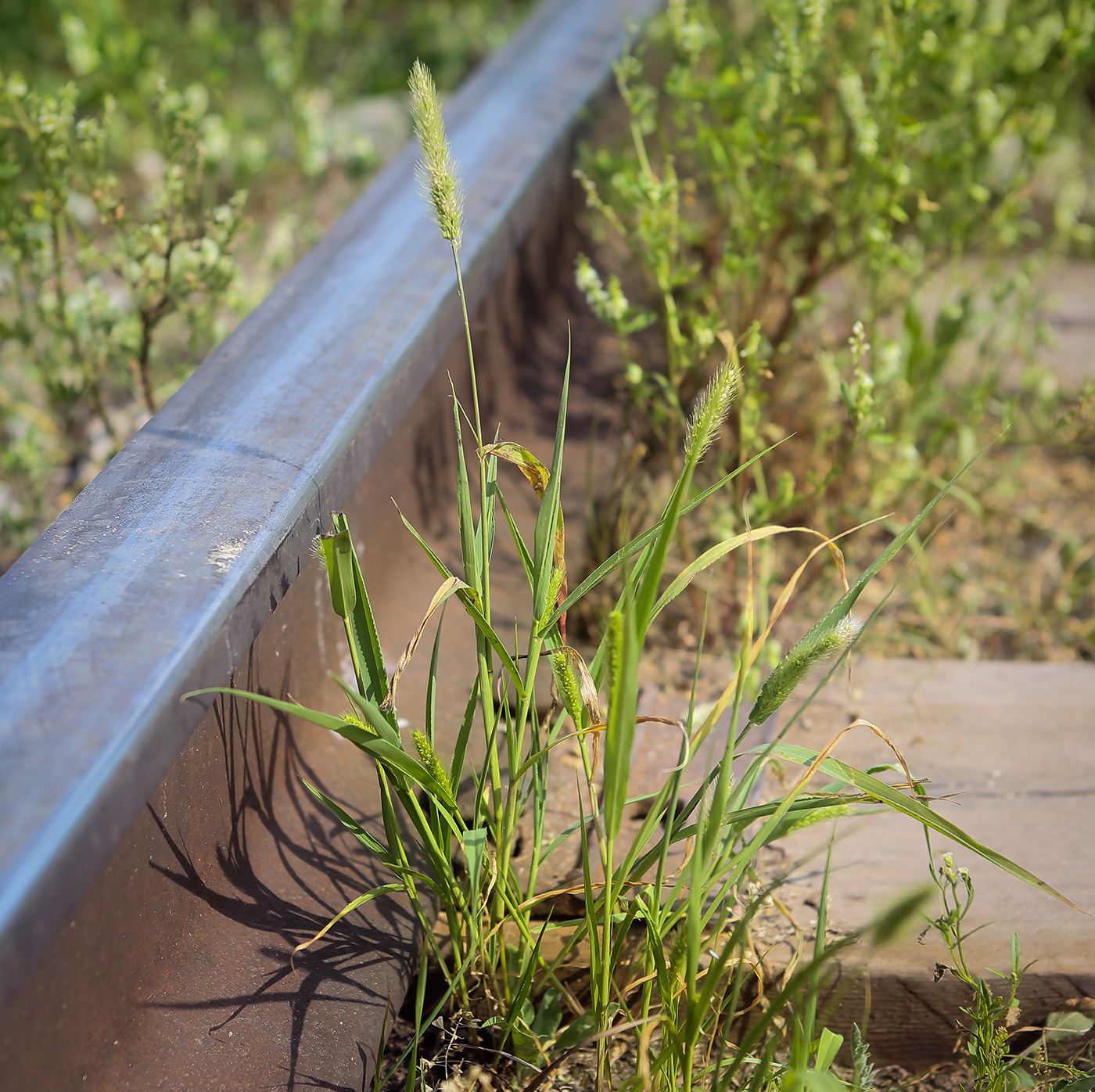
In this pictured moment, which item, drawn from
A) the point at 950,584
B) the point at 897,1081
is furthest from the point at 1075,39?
the point at 897,1081

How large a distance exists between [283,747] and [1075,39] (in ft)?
7.21

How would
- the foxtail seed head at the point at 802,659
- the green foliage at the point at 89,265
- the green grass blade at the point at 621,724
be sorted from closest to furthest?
the green grass blade at the point at 621,724 → the foxtail seed head at the point at 802,659 → the green foliage at the point at 89,265

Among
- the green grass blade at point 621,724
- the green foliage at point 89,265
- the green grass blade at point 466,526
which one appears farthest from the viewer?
the green foliage at point 89,265

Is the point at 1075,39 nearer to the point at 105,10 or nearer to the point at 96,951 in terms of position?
the point at 96,951

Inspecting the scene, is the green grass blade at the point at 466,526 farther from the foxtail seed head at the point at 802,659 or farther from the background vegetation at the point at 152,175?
the background vegetation at the point at 152,175

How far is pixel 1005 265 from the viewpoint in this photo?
3283mm

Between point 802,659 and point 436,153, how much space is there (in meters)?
0.63

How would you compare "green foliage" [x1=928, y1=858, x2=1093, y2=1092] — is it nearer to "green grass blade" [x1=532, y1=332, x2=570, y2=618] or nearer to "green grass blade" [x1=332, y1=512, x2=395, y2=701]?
"green grass blade" [x1=532, y1=332, x2=570, y2=618]

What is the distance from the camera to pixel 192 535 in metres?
1.11

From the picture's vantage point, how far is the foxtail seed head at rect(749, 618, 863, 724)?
920mm

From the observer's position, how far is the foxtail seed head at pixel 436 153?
3.19 feet

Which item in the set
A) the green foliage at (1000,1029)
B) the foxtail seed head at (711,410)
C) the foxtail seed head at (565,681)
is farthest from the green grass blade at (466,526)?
the green foliage at (1000,1029)

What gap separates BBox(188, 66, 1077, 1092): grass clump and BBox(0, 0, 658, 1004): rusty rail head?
5.6 inches

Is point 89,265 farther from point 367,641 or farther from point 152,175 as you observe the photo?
point 152,175
